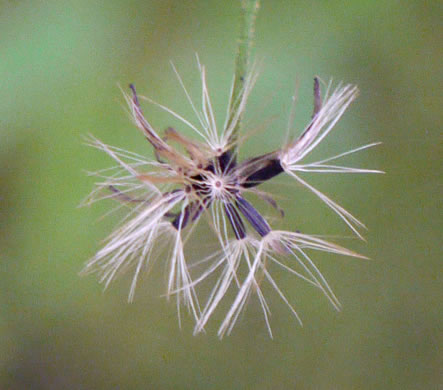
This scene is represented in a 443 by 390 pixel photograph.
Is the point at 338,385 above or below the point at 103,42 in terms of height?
below

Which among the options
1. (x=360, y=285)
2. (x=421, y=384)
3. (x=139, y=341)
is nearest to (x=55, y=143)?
(x=139, y=341)

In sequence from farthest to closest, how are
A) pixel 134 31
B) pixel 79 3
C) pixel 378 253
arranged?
pixel 378 253 < pixel 134 31 < pixel 79 3

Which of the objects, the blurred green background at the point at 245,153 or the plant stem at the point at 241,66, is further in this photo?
the blurred green background at the point at 245,153

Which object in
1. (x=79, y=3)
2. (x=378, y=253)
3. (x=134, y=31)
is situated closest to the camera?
(x=79, y=3)

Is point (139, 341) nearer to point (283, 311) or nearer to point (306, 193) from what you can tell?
point (283, 311)

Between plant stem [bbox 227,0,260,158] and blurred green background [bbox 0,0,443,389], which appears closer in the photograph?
plant stem [bbox 227,0,260,158]

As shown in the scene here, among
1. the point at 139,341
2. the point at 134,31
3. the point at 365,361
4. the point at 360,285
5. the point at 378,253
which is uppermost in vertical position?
the point at 134,31

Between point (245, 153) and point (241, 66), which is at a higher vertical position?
point (245, 153)

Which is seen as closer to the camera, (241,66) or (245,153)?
(241,66)
